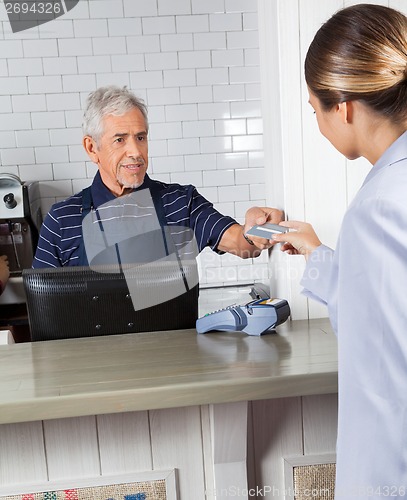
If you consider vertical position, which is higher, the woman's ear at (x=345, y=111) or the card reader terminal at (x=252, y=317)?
the woman's ear at (x=345, y=111)

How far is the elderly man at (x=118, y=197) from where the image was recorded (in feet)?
8.20

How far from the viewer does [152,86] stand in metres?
3.60

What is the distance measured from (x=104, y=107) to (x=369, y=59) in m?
2.19

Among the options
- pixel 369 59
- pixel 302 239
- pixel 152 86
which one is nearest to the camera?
pixel 369 59

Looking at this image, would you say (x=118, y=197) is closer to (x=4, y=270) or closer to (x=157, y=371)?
(x=4, y=270)

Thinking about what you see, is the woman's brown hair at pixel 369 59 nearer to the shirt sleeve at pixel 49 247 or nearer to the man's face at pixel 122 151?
the shirt sleeve at pixel 49 247

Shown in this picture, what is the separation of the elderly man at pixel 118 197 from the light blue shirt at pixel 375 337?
1.38m

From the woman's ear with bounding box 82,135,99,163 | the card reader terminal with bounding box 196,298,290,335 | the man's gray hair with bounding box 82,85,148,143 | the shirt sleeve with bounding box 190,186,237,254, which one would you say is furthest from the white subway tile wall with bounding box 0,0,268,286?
the card reader terminal with bounding box 196,298,290,335

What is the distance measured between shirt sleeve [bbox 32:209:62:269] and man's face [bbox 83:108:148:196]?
491 millimetres

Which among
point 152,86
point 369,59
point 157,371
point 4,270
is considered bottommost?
point 4,270

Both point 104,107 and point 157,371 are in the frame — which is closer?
point 157,371

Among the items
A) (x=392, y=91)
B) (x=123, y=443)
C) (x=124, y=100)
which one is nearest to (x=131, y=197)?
(x=124, y=100)

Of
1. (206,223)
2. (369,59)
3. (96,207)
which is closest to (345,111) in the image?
(369,59)

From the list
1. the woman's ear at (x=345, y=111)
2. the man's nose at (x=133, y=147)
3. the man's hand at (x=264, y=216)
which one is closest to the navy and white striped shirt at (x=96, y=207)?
the man's nose at (x=133, y=147)
